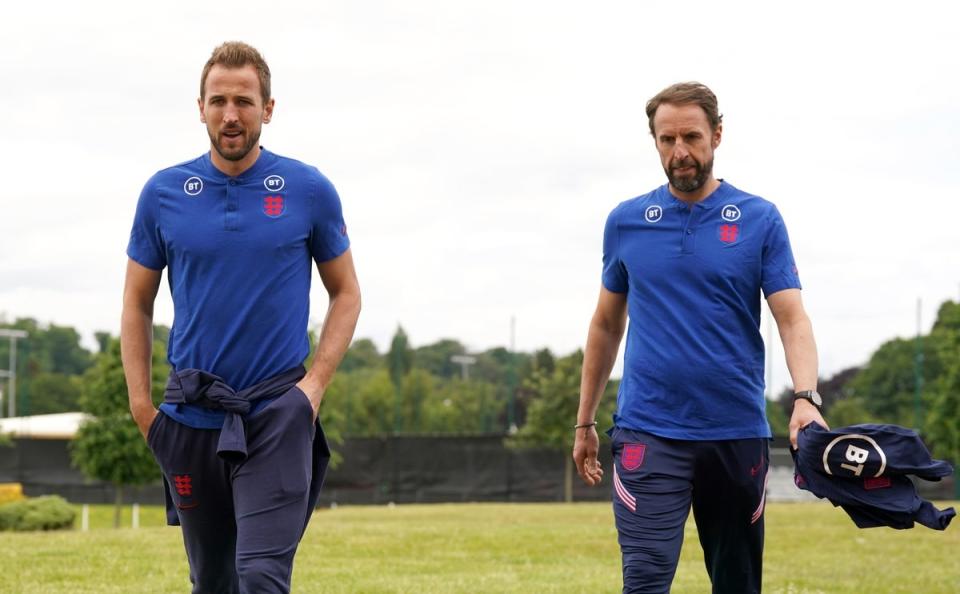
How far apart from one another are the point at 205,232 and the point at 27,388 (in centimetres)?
4294

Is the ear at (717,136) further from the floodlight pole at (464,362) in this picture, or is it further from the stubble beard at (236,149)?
the floodlight pole at (464,362)

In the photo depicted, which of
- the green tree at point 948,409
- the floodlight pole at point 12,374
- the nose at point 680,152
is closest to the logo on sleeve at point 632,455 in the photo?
the nose at point 680,152

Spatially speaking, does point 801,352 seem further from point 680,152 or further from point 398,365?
point 398,365

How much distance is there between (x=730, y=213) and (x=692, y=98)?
1.63 ft

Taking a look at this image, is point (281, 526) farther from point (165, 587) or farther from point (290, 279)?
point (165, 587)

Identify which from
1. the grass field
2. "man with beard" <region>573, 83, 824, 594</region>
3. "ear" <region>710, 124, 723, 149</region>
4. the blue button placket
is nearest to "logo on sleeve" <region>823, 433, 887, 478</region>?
"man with beard" <region>573, 83, 824, 594</region>

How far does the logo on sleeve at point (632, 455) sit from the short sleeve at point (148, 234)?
198 cm

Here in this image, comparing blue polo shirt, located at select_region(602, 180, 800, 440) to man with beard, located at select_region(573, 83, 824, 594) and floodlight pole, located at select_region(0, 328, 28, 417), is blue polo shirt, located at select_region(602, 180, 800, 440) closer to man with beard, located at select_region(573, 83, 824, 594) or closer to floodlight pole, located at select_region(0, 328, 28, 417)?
man with beard, located at select_region(573, 83, 824, 594)

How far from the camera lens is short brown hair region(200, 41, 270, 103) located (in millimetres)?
4832

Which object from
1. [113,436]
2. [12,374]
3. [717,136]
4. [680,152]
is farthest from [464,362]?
[680,152]

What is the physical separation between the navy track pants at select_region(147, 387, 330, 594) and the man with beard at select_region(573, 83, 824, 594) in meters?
1.31

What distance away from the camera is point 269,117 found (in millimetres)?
4992

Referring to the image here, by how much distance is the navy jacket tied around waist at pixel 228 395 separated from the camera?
15.4 feet

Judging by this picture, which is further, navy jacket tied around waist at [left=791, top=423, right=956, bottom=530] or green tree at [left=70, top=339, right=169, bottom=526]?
green tree at [left=70, top=339, right=169, bottom=526]
